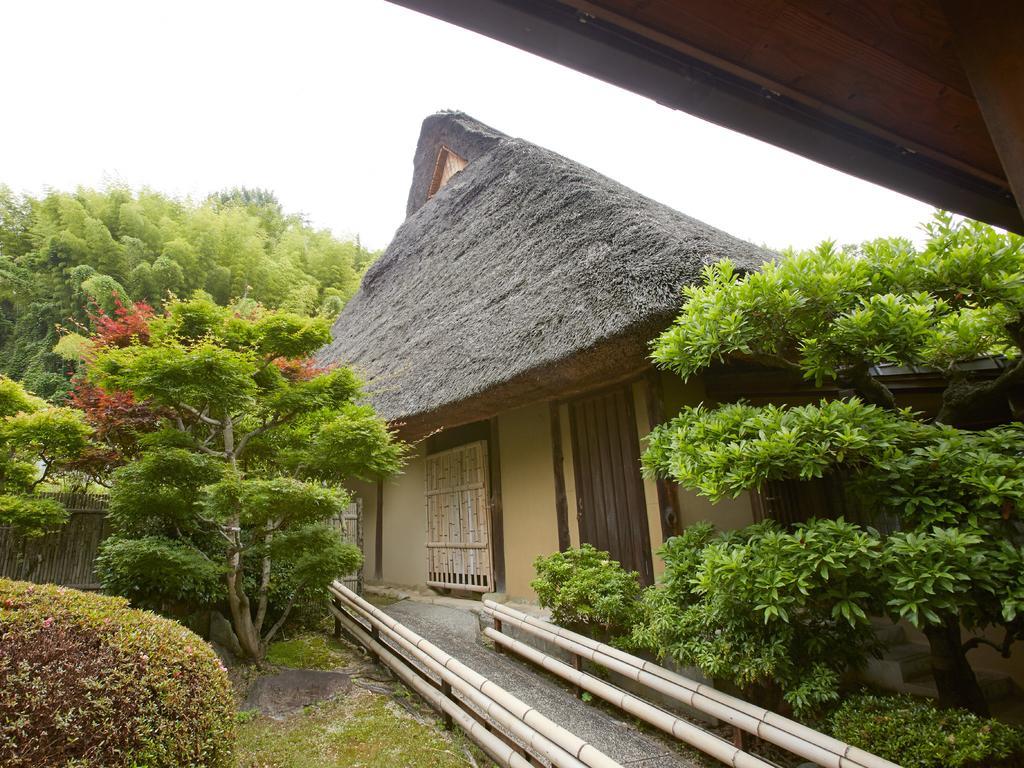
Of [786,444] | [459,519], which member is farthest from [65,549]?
[786,444]

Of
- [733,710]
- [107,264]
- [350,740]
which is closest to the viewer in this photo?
[733,710]

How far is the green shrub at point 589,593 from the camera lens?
393 cm

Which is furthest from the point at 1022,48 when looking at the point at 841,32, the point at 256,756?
the point at 256,756

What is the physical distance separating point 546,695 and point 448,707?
2.28 ft

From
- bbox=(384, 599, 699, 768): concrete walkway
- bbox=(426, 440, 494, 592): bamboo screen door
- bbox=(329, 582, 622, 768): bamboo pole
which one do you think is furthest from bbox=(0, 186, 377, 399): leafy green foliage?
bbox=(329, 582, 622, 768): bamboo pole

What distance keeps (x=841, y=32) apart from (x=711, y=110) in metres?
0.26

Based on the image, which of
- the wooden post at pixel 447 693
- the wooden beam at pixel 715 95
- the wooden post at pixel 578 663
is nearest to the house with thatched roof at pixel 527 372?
the wooden post at pixel 578 663

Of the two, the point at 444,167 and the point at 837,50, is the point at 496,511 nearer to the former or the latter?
the point at 837,50

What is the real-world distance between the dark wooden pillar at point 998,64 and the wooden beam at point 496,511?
228 inches

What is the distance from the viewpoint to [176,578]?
434cm

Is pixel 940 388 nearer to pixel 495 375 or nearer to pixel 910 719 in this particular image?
pixel 910 719

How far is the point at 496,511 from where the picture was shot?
6.39 m

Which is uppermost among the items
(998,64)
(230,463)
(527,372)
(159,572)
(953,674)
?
(527,372)

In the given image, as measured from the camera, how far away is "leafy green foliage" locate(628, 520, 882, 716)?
2.33 metres
